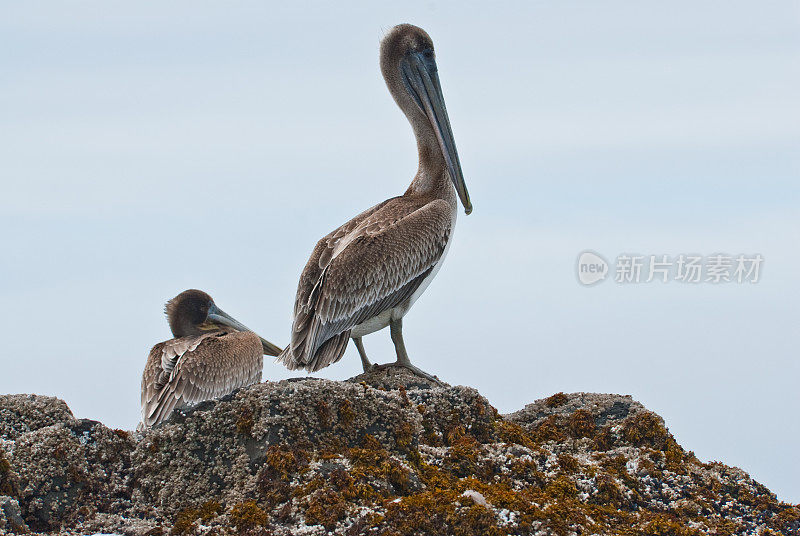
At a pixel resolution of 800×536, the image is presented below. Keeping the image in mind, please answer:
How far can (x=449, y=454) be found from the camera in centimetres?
754

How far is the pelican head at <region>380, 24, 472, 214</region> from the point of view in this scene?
1173cm

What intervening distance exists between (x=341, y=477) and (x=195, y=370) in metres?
3.08

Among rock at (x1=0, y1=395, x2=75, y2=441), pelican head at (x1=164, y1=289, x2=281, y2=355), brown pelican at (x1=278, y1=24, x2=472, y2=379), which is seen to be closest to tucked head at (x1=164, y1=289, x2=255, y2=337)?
pelican head at (x1=164, y1=289, x2=281, y2=355)

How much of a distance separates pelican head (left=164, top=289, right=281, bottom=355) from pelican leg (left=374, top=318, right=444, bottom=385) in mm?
1901

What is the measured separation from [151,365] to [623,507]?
4785 millimetres

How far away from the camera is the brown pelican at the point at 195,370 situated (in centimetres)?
913

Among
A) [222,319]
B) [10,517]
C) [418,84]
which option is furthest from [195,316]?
[10,517]

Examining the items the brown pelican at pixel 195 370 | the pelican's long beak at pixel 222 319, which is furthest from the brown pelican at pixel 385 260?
the pelican's long beak at pixel 222 319

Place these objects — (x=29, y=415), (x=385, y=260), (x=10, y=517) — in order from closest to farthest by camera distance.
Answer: (x=10, y=517) < (x=29, y=415) < (x=385, y=260)

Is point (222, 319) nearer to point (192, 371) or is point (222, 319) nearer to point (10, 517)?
point (192, 371)

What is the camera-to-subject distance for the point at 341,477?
668 cm

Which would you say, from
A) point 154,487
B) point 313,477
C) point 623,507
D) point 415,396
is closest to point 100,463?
point 154,487

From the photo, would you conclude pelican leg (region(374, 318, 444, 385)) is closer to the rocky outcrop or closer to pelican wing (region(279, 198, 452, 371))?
pelican wing (region(279, 198, 452, 371))

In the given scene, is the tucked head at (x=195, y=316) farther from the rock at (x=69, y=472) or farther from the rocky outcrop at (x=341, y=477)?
the rock at (x=69, y=472)
